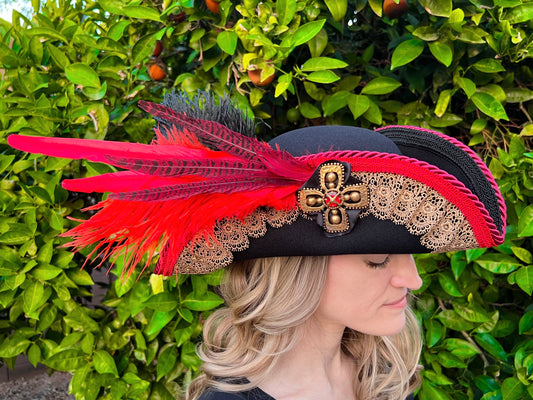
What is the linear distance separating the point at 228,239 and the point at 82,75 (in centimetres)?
87

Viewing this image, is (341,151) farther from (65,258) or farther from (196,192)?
(65,258)

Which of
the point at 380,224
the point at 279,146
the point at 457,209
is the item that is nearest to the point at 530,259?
the point at 457,209

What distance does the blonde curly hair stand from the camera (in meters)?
1.25

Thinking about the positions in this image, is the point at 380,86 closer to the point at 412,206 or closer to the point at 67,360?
the point at 412,206

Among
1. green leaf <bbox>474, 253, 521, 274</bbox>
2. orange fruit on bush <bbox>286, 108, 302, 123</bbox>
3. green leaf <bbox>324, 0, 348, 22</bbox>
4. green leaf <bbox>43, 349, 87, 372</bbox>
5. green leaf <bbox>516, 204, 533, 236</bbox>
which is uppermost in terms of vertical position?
green leaf <bbox>324, 0, 348, 22</bbox>

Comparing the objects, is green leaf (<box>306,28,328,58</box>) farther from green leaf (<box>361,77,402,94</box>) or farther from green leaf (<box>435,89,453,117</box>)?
green leaf (<box>435,89,453,117</box>)

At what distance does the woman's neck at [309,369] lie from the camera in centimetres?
137

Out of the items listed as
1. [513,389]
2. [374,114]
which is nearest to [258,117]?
[374,114]

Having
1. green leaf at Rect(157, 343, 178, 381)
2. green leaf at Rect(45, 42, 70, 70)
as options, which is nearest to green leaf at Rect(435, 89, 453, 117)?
green leaf at Rect(157, 343, 178, 381)

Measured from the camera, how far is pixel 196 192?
3.43 feet

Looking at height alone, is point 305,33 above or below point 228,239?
above

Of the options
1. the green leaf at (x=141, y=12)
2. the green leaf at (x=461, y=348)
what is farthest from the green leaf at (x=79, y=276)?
the green leaf at (x=461, y=348)

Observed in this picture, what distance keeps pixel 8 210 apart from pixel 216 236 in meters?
1.00

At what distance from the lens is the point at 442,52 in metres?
1.49
